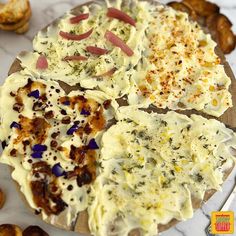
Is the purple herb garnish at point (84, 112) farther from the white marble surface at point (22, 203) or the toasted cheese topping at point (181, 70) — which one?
the white marble surface at point (22, 203)

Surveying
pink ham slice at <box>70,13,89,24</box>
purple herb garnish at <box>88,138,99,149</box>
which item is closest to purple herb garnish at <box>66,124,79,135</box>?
purple herb garnish at <box>88,138,99,149</box>

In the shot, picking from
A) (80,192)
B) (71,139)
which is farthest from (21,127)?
(80,192)

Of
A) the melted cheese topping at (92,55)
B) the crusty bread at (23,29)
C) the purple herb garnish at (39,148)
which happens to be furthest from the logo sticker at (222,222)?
the crusty bread at (23,29)

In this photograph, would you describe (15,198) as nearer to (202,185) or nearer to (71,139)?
(71,139)

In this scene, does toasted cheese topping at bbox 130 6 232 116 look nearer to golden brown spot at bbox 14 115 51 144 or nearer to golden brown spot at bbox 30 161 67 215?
golden brown spot at bbox 14 115 51 144

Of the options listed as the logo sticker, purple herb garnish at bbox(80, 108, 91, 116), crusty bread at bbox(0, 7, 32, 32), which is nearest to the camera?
purple herb garnish at bbox(80, 108, 91, 116)

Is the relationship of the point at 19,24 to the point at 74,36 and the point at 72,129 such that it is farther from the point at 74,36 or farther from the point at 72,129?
the point at 72,129
